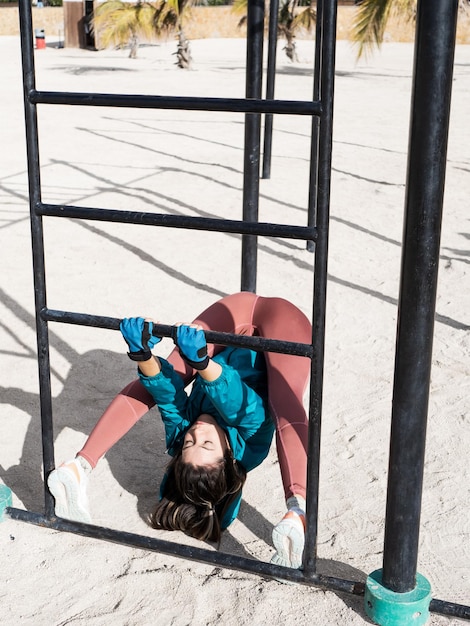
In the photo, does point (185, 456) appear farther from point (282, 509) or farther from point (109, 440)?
point (282, 509)

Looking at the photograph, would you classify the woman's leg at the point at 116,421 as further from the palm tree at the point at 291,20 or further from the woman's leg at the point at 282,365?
the palm tree at the point at 291,20

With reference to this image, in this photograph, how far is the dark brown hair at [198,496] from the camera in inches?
90.1

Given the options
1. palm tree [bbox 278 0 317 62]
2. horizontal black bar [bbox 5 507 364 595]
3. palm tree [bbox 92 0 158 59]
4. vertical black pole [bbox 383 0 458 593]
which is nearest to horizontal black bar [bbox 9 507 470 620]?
horizontal black bar [bbox 5 507 364 595]

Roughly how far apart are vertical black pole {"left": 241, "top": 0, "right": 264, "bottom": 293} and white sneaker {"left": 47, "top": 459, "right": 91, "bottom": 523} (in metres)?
1.63

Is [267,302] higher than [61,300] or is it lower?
higher

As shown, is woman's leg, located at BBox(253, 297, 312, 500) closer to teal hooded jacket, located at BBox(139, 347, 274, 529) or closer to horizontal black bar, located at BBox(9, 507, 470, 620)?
teal hooded jacket, located at BBox(139, 347, 274, 529)

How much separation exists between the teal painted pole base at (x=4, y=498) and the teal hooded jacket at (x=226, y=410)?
444 mm

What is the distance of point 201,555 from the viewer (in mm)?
2176

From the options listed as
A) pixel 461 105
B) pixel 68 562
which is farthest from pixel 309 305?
pixel 461 105

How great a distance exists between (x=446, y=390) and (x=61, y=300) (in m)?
2.07

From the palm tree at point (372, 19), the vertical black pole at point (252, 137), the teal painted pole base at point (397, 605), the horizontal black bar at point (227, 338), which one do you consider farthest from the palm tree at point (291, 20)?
the teal painted pole base at point (397, 605)

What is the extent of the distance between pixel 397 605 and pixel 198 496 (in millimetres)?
615

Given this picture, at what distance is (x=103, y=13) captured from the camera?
18875 mm

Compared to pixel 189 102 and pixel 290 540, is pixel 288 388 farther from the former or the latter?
pixel 189 102
